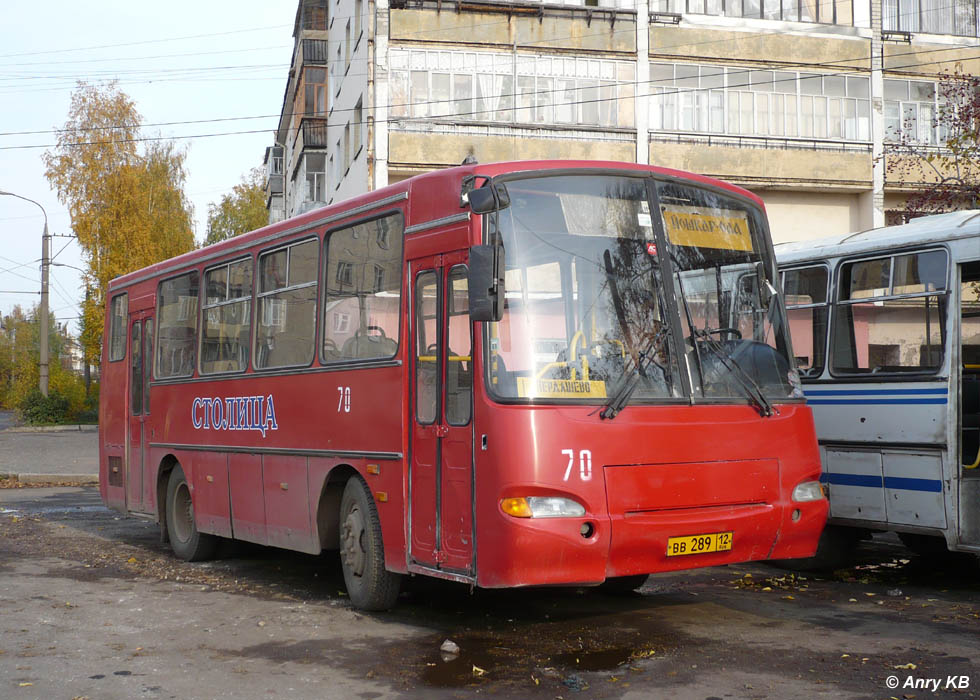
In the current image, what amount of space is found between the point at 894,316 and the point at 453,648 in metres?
4.99

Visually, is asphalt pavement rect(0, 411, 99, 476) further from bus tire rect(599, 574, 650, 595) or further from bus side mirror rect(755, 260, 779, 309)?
bus side mirror rect(755, 260, 779, 309)

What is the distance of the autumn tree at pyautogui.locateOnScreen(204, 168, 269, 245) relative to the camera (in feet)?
255

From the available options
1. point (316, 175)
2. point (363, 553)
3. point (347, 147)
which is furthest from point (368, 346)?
point (316, 175)

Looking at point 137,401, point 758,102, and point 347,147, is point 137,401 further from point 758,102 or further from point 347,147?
point 347,147

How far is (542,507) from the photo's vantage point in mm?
7266

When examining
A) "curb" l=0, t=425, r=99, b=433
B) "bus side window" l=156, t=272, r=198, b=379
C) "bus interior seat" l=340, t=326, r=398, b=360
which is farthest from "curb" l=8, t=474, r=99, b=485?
"curb" l=0, t=425, r=99, b=433

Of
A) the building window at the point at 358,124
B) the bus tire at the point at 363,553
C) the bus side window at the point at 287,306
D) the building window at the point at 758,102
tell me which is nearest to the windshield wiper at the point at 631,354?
the bus tire at the point at 363,553

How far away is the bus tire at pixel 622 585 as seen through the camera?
9547mm

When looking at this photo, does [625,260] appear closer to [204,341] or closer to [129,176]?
[204,341]

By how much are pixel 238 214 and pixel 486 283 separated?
7295cm

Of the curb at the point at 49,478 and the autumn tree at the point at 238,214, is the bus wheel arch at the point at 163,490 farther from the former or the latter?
the autumn tree at the point at 238,214

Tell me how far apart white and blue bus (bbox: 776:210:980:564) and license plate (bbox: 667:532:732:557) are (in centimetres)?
264

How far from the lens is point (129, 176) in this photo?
164 ft

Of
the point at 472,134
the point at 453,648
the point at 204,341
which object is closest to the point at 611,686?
the point at 453,648
